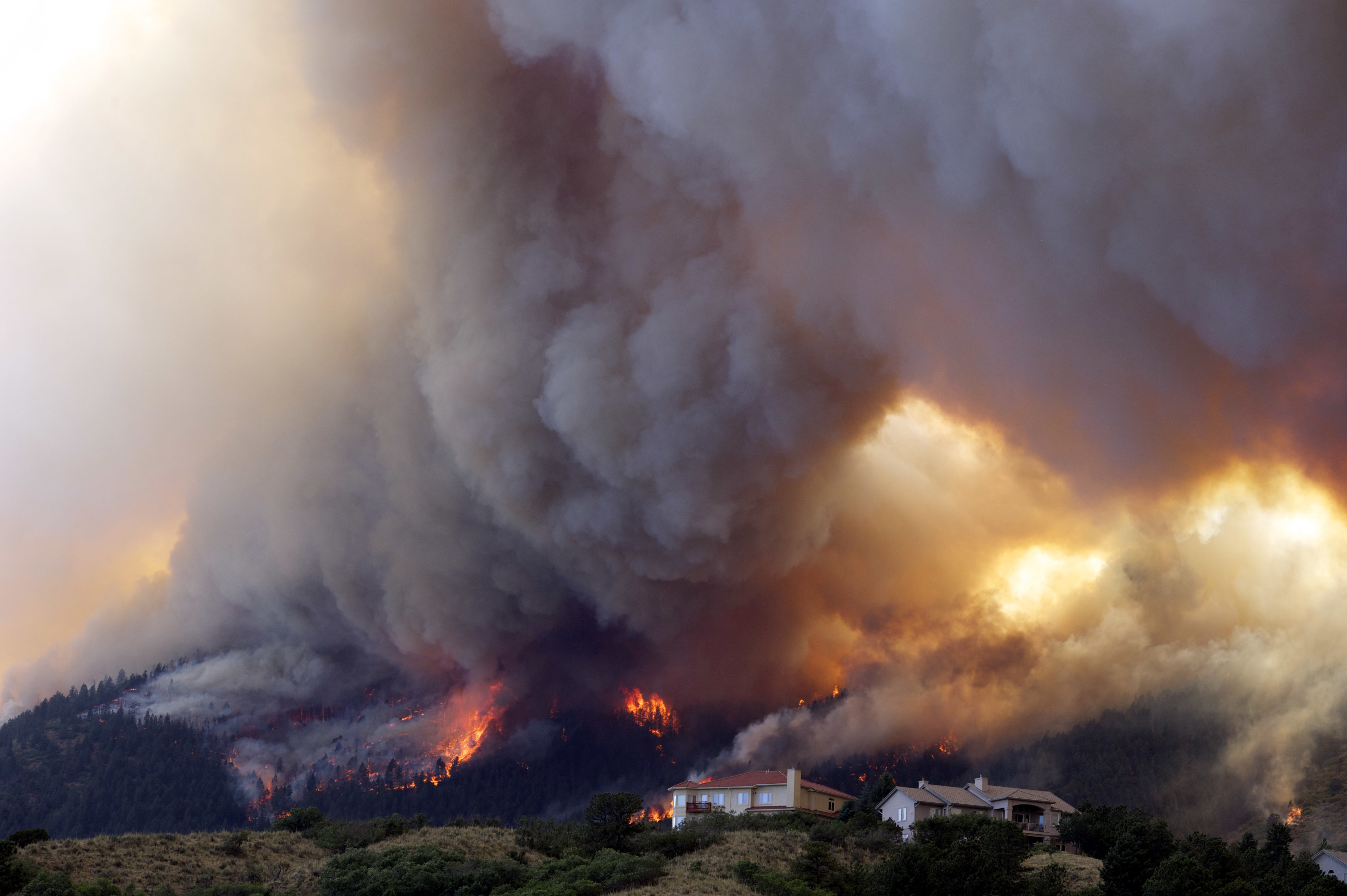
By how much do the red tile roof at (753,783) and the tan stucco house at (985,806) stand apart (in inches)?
250

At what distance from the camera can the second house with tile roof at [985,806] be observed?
260 feet

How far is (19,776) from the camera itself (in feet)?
457

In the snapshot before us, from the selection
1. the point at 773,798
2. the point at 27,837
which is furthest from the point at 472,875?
the point at 773,798

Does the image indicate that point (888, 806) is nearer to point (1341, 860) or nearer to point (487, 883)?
point (1341, 860)

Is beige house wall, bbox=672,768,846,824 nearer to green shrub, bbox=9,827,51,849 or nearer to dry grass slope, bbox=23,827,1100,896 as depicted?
dry grass slope, bbox=23,827,1100,896

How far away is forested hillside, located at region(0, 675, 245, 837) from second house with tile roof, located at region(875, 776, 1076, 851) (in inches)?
3262

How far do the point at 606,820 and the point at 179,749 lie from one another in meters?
100

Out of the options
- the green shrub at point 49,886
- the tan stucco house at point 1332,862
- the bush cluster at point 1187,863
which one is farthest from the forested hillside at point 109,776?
the tan stucco house at point 1332,862

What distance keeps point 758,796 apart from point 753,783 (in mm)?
1070

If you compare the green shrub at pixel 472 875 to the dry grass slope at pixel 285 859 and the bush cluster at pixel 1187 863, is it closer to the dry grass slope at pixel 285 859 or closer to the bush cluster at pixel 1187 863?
the dry grass slope at pixel 285 859

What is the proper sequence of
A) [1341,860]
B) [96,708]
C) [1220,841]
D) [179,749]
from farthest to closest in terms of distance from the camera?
[96,708], [179,749], [1341,860], [1220,841]

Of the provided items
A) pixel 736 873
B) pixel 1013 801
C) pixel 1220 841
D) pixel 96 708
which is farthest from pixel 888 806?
pixel 96 708

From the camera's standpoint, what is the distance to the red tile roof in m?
85.9

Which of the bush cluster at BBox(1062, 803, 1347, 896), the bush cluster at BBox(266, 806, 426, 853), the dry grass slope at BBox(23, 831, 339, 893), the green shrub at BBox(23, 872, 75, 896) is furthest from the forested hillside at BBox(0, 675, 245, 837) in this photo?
the bush cluster at BBox(1062, 803, 1347, 896)
